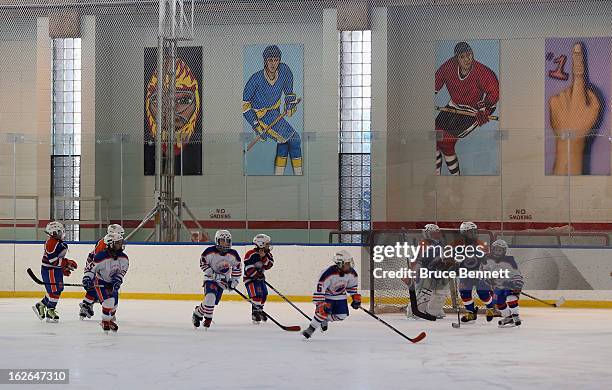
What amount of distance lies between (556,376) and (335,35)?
9686 millimetres

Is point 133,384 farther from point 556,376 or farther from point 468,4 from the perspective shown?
point 468,4

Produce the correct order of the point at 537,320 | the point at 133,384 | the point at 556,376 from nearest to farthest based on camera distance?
the point at 133,384, the point at 556,376, the point at 537,320

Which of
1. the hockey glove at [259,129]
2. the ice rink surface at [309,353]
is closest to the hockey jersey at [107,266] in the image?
the ice rink surface at [309,353]

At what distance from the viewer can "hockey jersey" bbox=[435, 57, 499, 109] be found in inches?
628

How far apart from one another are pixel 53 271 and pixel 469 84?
762 cm

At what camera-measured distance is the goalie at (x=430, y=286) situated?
10992 millimetres

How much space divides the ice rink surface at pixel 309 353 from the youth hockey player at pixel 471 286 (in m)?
0.21

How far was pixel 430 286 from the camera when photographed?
1104 centimetres

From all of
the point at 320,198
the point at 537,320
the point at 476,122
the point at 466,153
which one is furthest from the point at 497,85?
the point at 537,320

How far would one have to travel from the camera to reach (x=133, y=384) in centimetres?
642

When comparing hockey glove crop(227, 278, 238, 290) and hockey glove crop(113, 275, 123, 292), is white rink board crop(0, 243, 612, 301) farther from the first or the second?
hockey glove crop(113, 275, 123, 292)

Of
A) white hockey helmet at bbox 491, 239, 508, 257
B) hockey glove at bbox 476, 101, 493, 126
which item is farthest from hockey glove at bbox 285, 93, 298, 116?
white hockey helmet at bbox 491, 239, 508, 257

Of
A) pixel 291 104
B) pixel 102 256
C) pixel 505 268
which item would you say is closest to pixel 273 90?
pixel 291 104

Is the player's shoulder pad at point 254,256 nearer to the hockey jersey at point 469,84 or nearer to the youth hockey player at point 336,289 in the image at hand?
the youth hockey player at point 336,289
